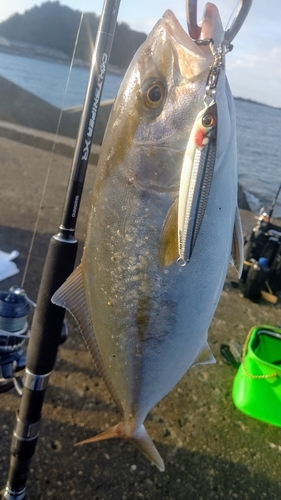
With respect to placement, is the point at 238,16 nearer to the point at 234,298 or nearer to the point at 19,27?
the point at 234,298

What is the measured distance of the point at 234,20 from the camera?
107 centimetres

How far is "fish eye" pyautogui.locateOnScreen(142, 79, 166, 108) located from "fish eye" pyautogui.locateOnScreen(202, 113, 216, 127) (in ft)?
0.62

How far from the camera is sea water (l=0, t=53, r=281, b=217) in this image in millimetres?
23172

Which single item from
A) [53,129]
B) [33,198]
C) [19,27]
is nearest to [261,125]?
[19,27]

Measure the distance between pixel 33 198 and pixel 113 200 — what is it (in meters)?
5.31

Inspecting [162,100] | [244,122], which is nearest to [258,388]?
[162,100]

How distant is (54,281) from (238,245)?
702 millimetres

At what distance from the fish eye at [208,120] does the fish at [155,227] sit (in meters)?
0.04

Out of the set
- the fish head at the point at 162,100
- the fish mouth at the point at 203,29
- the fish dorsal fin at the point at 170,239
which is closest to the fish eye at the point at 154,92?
the fish head at the point at 162,100

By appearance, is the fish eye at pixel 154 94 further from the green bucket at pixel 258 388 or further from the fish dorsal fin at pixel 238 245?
the green bucket at pixel 258 388

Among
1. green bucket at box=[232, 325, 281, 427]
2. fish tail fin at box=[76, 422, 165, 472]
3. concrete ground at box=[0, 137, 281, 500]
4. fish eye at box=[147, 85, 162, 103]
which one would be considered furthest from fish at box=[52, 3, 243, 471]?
green bucket at box=[232, 325, 281, 427]

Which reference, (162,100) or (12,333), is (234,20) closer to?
(162,100)

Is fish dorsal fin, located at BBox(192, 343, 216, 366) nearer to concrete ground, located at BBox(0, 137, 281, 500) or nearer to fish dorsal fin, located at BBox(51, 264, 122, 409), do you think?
fish dorsal fin, located at BBox(51, 264, 122, 409)

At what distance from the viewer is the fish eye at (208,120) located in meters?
0.94
